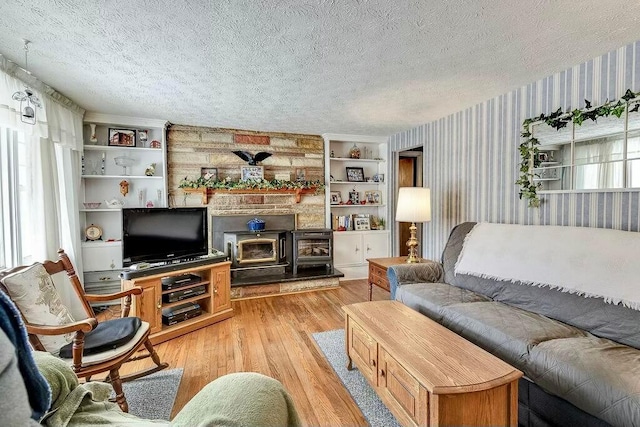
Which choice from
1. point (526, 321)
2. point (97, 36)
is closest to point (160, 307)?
point (97, 36)

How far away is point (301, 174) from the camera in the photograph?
4.80 metres

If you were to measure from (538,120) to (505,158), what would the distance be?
0.45m

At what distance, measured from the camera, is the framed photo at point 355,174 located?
512cm

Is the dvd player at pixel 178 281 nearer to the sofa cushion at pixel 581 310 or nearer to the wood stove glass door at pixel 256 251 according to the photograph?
the wood stove glass door at pixel 256 251

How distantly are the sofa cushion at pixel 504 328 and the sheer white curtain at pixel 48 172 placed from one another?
3533mm

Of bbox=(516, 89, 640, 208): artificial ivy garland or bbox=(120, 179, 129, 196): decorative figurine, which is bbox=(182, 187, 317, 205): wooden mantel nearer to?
bbox=(120, 179, 129, 196): decorative figurine

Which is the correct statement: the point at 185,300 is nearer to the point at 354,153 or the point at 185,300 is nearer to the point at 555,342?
the point at 555,342

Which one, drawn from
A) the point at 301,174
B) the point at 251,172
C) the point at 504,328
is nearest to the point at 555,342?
the point at 504,328

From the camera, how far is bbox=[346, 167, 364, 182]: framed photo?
5117 millimetres

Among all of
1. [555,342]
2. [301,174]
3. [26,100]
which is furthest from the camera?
[301,174]

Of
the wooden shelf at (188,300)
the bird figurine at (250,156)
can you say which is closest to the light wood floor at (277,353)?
the wooden shelf at (188,300)

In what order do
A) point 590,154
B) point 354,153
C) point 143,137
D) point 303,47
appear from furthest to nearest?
point 354,153 < point 143,137 < point 590,154 < point 303,47

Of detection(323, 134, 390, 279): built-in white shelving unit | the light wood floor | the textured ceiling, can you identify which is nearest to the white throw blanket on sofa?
the textured ceiling

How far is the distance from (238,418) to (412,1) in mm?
2046
